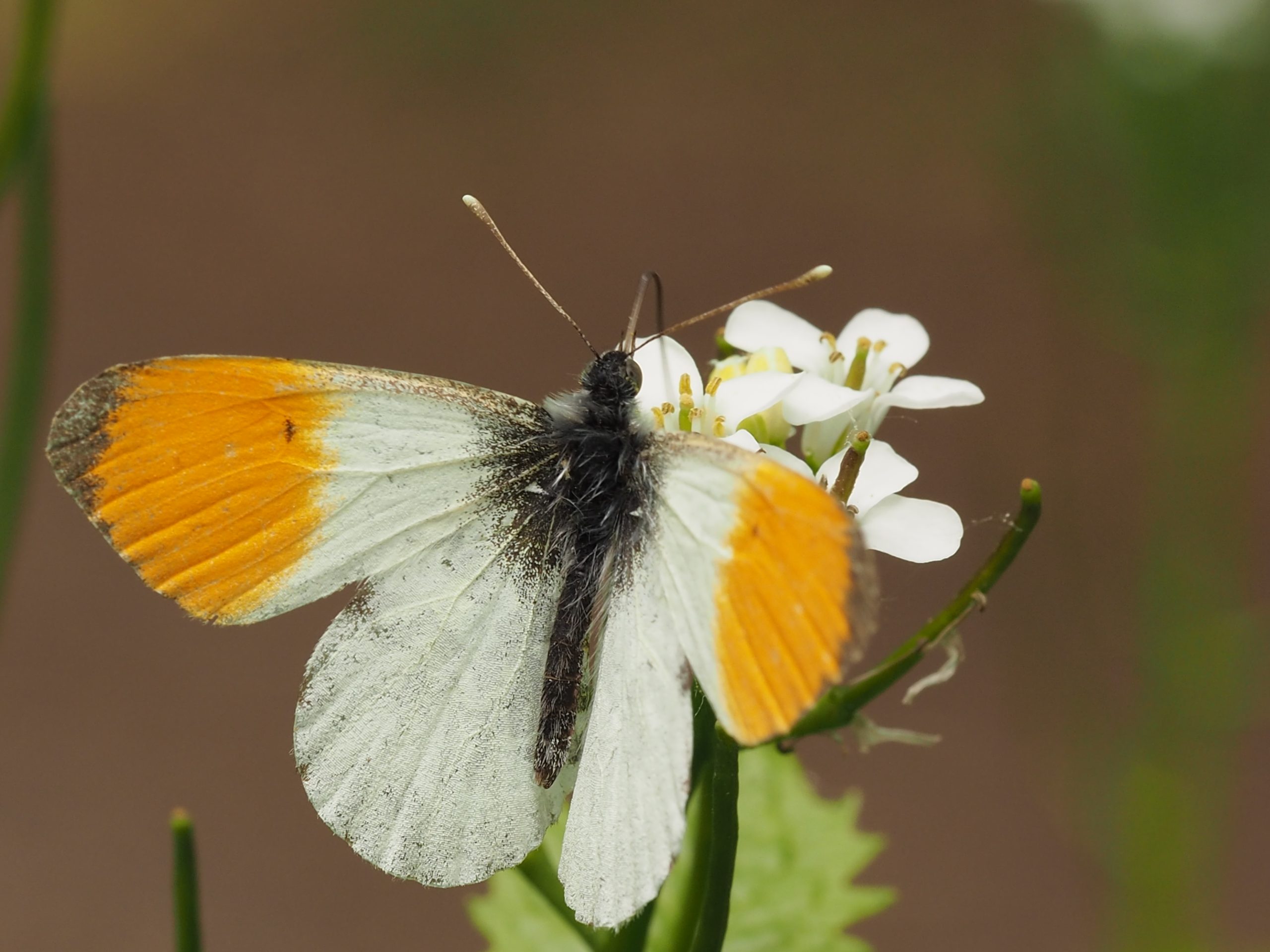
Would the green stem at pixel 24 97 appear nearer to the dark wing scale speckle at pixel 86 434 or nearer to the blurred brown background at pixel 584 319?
the dark wing scale speckle at pixel 86 434

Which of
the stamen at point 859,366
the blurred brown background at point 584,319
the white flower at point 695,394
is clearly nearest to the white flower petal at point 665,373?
the white flower at point 695,394

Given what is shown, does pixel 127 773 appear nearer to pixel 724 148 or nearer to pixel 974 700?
pixel 974 700

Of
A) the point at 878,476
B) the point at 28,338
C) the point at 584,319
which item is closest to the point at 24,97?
the point at 28,338

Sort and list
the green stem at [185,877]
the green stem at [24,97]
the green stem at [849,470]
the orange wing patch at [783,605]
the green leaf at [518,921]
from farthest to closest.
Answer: the green leaf at [518,921] → the green stem at [24,97] → the green stem at [849,470] → the green stem at [185,877] → the orange wing patch at [783,605]

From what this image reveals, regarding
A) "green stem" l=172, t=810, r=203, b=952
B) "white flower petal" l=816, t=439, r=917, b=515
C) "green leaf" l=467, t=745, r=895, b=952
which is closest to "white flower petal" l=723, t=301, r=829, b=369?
"white flower petal" l=816, t=439, r=917, b=515

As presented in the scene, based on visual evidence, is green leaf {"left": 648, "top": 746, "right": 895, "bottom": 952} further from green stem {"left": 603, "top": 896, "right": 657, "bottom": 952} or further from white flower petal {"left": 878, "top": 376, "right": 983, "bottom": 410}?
white flower petal {"left": 878, "top": 376, "right": 983, "bottom": 410}

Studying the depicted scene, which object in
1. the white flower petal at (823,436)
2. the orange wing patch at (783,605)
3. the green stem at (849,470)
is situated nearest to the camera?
the orange wing patch at (783,605)
